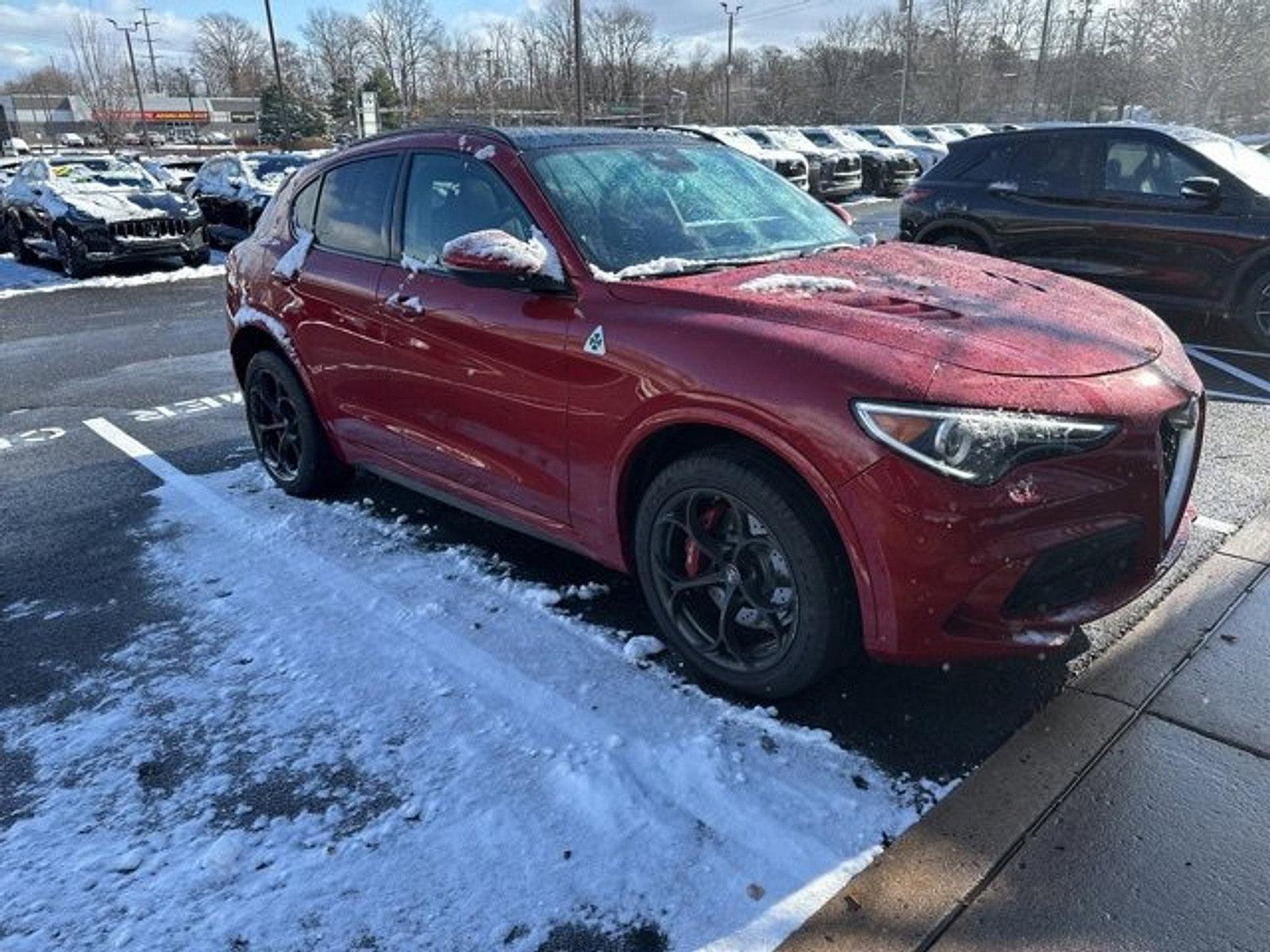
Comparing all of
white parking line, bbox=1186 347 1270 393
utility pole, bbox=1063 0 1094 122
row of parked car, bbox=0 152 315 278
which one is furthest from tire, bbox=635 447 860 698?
utility pole, bbox=1063 0 1094 122

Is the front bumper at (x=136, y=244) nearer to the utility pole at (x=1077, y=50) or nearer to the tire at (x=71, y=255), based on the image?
the tire at (x=71, y=255)

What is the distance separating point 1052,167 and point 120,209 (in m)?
12.3

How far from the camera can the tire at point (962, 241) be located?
27.5ft

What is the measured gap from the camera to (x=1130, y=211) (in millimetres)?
7410

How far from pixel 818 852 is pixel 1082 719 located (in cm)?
103

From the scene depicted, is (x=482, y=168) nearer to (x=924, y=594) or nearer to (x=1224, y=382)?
(x=924, y=594)

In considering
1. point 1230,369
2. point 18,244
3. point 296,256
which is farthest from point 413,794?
point 18,244

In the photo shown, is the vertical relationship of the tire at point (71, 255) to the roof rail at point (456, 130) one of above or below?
below

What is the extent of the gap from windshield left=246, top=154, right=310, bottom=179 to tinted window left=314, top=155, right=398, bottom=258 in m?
13.0

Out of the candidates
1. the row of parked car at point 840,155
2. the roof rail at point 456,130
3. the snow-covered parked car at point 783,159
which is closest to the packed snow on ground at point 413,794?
the roof rail at point 456,130

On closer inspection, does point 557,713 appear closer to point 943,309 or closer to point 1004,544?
point 1004,544

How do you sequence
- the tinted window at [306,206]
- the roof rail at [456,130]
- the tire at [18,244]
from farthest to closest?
the tire at [18,244], the tinted window at [306,206], the roof rail at [456,130]

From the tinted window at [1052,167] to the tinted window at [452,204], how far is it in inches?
238

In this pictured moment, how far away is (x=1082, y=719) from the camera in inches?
110
